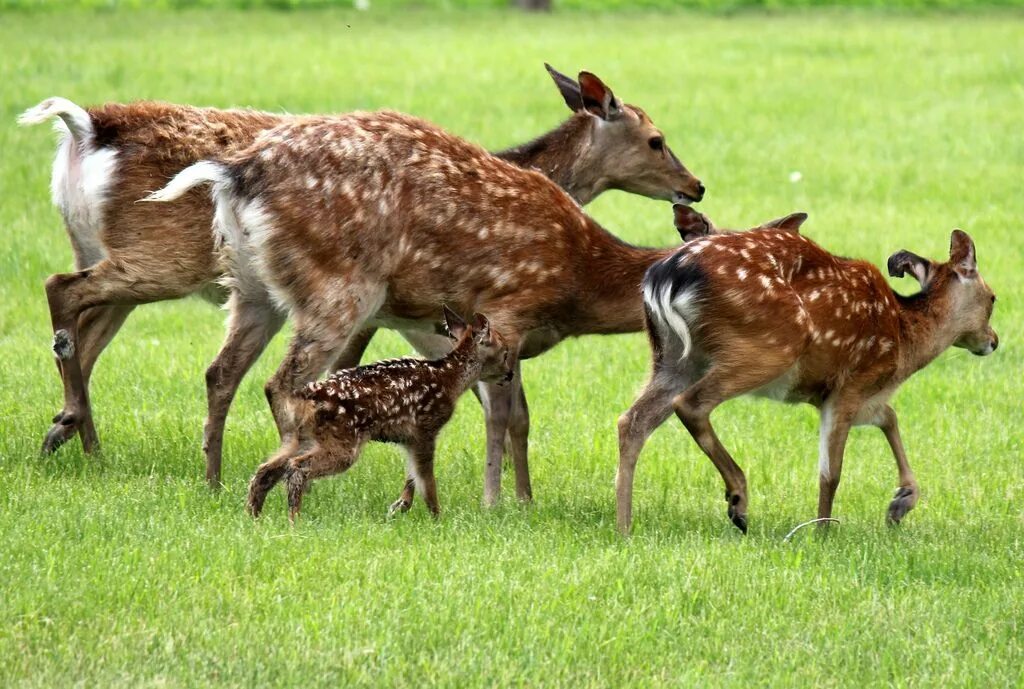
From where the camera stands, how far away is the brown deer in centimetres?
686

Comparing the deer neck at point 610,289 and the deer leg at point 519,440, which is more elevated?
the deer neck at point 610,289

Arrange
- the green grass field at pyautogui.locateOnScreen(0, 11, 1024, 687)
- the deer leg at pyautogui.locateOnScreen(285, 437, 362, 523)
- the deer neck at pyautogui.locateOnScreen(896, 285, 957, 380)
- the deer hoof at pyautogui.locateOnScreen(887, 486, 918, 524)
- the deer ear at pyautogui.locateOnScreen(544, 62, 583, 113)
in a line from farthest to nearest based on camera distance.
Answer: the deer ear at pyautogui.locateOnScreen(544, 62, 583, 113), the deer neck at pyautogui.locateOnScreen(896, 285, 957, 380), the deer hoof at pyautogui.locateOnScreen(887, 486, 918, 524), the deer leg at pyautogui.locateOnScreen(285, 437, 362, 523), the green grass field at pyautogui.locateOnScreen(0, 11, 1024, 687)

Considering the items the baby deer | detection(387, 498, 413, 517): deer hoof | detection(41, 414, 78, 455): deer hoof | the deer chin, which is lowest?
detection(41, 414, 78, 455): deer hoof

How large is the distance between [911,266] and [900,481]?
1024 mm

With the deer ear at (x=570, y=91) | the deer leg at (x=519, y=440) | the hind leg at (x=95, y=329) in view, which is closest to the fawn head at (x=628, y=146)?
the deer ear at (x=570, y=91)

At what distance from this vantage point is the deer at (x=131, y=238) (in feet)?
25.2

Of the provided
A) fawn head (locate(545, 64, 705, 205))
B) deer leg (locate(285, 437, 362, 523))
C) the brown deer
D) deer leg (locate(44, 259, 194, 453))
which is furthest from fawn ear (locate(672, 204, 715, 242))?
deer leg (locate(44, 259, 194, 453))

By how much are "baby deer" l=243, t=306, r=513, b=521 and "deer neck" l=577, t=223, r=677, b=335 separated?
568mm

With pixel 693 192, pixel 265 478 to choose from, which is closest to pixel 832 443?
pixel 265 478

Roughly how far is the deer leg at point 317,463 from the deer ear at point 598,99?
3.11 metres

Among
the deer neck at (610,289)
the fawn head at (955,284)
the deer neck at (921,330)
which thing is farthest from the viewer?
the fawn head at (955,284)

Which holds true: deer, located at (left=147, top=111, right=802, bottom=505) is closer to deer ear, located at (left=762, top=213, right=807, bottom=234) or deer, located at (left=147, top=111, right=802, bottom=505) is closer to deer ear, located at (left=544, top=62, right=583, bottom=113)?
deer ear, located at (left=762, top=213, right=807, bottom=234)

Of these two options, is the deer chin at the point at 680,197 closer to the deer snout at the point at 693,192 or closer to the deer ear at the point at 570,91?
the deer snout at the point at 693,192

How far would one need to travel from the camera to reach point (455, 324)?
23.6ft
